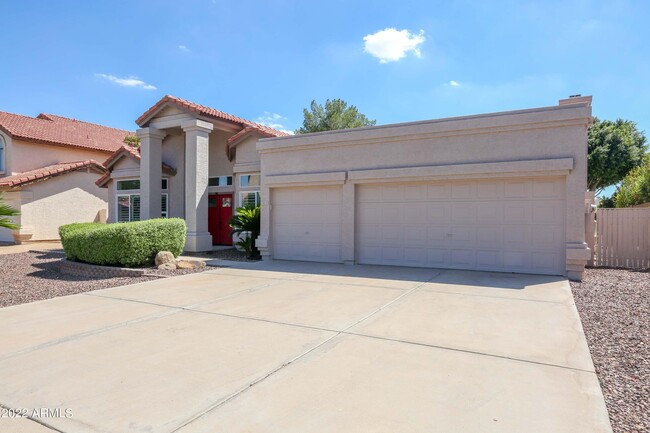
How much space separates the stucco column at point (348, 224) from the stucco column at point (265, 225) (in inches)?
111

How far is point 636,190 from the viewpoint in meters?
20.0

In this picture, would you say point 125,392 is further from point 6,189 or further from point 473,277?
point 6,189

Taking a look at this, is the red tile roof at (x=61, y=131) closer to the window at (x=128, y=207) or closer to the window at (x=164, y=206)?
the window at (x=128, y=207)

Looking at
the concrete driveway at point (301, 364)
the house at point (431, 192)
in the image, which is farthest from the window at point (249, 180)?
the concrete driveway at point (301, 364)

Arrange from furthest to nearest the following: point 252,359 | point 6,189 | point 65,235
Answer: point 6,189 < point 65,235 < point 252,359

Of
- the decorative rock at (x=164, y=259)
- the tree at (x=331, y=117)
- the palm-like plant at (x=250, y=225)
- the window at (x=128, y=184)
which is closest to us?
the decorative rock at (x=164, y=259)

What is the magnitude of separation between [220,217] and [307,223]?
22.3 ft

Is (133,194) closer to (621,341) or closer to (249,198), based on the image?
(249,198)

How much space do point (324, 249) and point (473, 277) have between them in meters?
4.72

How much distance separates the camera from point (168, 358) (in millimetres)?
4543

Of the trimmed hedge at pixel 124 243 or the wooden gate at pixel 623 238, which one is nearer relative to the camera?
the trimmed hedge at pixel 124 243

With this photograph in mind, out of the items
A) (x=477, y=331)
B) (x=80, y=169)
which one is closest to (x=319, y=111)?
(x=80, y=169)

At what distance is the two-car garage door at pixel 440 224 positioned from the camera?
9875mm

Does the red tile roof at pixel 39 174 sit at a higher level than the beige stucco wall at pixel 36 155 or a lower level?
lower
